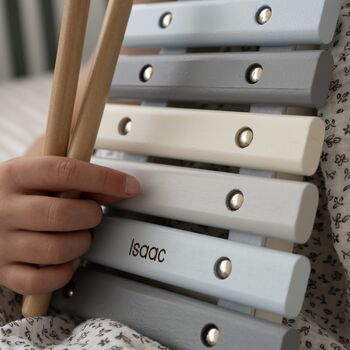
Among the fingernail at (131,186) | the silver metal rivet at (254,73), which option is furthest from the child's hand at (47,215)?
the silver metal rivet at (254,73)

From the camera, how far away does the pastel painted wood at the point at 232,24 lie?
46 cm

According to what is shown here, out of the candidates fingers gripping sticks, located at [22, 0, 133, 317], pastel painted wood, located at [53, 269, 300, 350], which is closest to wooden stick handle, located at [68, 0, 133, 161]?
fingers gripping sticks, located at [22, 0, 133, 317]

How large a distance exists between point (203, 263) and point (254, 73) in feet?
0.46

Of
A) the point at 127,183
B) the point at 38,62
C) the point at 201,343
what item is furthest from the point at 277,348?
the point at 38,62

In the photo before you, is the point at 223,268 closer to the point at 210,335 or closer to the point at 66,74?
the point at 210,335

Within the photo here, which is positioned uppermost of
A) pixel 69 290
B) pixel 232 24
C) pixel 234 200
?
pixel 232 24

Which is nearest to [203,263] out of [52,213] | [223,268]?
[223,268]

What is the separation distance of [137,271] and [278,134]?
0.15 meters

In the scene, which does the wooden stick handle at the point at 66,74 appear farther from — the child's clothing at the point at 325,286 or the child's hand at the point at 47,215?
the child's clothing at the point at 325,286

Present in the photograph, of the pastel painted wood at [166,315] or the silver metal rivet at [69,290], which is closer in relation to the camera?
the pastel painted wood at [166,315]

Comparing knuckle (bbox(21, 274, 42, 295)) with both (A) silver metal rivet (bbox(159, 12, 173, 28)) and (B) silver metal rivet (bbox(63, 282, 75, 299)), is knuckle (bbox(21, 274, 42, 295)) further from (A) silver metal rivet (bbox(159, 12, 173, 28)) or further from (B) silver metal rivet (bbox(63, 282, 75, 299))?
(A) silver metal rivet (bbox(159, 12, 173, 28))

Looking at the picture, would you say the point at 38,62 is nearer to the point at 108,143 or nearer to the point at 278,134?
the point at 108,143

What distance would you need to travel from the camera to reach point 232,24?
1.66ft

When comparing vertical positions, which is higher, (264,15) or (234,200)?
(264,15)
